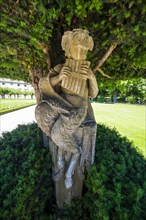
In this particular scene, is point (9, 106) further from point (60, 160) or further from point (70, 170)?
point (70, 170)

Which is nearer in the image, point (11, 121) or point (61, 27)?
point (61, 27)

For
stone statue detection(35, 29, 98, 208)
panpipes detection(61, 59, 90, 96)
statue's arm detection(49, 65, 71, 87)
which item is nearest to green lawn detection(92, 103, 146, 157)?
stone statue detection(35, 29, 98, 208)

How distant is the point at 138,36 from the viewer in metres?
3.07

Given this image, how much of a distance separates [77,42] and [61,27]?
1.41 metres

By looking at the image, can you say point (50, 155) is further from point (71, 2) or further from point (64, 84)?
point (71, 2)

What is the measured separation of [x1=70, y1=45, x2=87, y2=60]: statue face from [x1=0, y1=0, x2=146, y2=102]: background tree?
61cm

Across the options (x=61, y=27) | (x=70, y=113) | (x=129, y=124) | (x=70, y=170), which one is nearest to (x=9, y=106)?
(x=129, y=124)

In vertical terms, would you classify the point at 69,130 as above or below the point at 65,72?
below

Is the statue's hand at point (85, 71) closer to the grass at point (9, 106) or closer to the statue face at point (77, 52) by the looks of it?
the statue face at point (77, 52)

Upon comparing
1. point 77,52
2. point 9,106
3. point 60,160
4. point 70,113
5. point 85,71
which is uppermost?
point 77,52

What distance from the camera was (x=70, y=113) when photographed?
2814 mm

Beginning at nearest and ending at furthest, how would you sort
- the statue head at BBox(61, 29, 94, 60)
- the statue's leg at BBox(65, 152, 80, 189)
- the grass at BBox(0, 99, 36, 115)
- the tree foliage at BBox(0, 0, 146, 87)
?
the statue head at BBox(61, 29, 94, 60) < the tree foliage at BBox(0, 0, 146, 87) < the statue's leg at BBox(65, 152, 80, 189) < the grass at BBox(0, 99, 36, 115)

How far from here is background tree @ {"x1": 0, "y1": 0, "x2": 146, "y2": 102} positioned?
271cm

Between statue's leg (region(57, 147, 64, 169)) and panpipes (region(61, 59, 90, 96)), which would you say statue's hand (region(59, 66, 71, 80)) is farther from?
statue's leg (region(57, 147, 64, 169))
